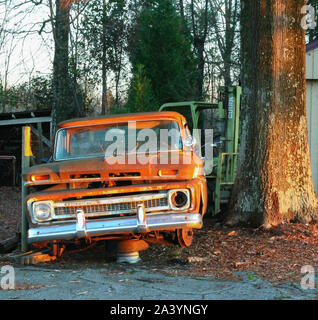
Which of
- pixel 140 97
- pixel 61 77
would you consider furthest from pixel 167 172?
pixel 61 77

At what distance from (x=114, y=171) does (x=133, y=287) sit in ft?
4.55

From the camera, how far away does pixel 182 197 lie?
6000mm

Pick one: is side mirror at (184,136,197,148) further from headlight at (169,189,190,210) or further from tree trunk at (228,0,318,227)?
tree trunk at (228,0,318,227)

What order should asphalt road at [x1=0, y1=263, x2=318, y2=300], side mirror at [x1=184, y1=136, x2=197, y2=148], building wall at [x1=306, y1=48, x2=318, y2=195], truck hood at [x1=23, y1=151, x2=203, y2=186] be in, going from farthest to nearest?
1. building wall at [x1=306, y1=48, x2=318, y2=195]
2. side mirror at [x1=184, y1=136, x2=197, y2=148]
3. truck hood at [x1=23, y1=151, x2=203, y2=186]
4. asphalt road at [x1=0, y1=263, x2=318, y2=300]

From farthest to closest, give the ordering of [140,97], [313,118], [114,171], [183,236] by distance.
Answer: [140,97] → [313,118] → [183,236] → [114,171]

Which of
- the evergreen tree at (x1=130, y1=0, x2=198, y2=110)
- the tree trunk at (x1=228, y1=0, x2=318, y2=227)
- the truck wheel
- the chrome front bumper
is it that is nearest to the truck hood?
the chrome front bumper

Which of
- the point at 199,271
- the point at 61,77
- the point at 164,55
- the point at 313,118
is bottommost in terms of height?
the point at 199,271

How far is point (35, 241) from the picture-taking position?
5.86 metres

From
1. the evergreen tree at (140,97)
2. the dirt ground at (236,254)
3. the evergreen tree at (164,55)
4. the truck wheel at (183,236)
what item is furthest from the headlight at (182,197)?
the evergreen tree at (164,55)

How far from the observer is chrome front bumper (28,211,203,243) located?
18.7 feet

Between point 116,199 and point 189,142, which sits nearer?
point 116,199

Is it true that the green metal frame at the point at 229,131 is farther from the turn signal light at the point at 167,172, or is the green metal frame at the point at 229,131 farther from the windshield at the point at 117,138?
the turn signal light at the point at 167,172

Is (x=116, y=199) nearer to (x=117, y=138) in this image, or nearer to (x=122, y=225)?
(x=122, y=225)

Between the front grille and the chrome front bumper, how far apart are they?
14 cm
